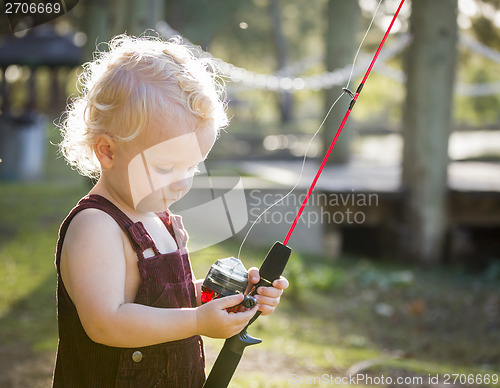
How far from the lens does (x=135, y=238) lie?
4.86 feet

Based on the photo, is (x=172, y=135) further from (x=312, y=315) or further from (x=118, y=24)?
(x=118, y=24)

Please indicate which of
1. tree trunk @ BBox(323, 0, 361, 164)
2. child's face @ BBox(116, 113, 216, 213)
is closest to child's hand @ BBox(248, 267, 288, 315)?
child's face @ BBox(116, 113, 216, 213)

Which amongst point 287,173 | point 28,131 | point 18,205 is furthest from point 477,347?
point 28,131

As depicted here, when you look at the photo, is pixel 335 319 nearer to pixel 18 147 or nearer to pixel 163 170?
pixel 163 170

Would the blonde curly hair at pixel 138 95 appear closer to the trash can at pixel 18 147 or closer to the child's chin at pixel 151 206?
the child's chin at pixel 151 206

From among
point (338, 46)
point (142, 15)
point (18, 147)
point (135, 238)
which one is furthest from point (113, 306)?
point (18, 147)

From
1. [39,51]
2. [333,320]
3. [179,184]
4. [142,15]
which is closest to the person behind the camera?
[179,184]

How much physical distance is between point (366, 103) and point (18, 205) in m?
20.7

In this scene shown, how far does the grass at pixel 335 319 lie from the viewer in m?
3.30

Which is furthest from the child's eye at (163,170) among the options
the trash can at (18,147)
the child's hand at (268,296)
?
the trash can at (18,147)

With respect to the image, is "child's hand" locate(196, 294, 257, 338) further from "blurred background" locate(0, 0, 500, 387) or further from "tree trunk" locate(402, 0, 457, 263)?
"tree trunk" locate(402, 0, 457, 263)

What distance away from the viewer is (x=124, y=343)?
1.42 m

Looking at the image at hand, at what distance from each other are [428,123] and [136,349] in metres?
4.89

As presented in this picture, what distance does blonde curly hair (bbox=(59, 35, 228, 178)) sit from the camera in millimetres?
1469
